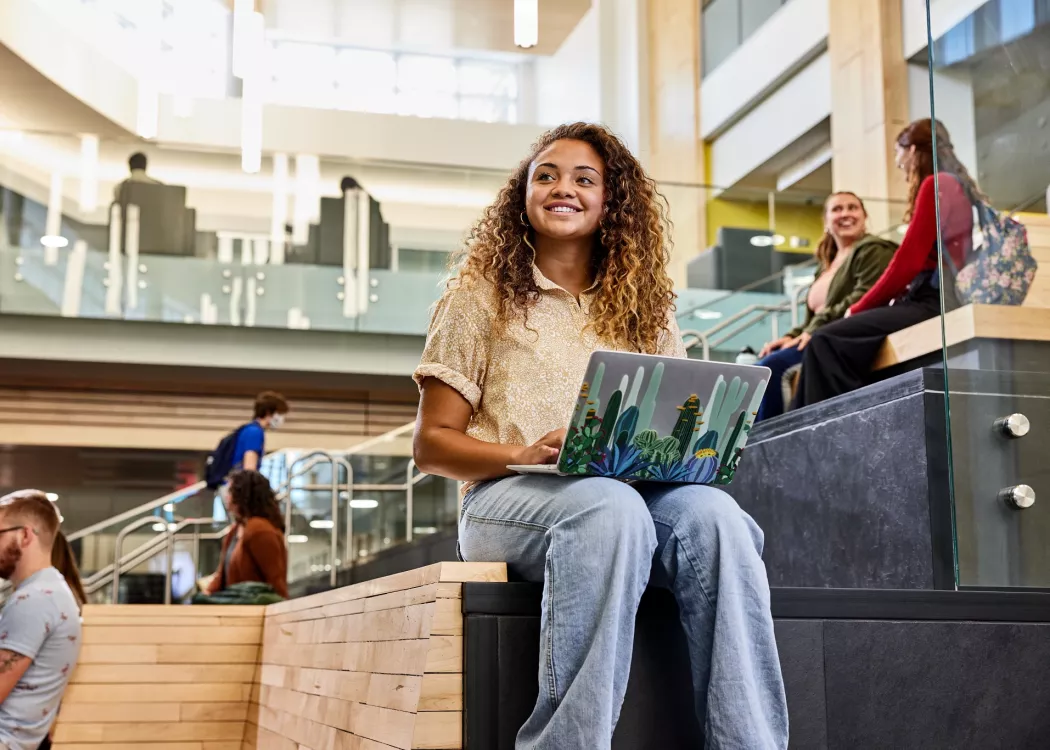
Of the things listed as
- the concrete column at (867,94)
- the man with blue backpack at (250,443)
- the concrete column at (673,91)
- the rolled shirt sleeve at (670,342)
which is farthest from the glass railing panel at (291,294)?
the rolled shirt sleeve at (670,342)

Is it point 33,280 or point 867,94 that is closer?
point 867,94

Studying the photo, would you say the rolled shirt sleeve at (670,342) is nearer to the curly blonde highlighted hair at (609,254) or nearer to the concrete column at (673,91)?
the curly blonde highlighted hair at (609,254)

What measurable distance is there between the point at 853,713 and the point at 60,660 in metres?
2.52

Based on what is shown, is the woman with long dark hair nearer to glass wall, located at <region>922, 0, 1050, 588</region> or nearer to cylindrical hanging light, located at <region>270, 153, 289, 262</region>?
glass wall, located at <region>922, 0, 1050, 588</region>

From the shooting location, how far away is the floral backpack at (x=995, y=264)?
2654 mm

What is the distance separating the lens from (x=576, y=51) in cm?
1598

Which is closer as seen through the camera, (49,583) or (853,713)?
(853,713)

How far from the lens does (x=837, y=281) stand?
4.75 metres

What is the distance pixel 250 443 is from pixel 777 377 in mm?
4070

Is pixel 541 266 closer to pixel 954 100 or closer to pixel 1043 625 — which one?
pixel 954 100

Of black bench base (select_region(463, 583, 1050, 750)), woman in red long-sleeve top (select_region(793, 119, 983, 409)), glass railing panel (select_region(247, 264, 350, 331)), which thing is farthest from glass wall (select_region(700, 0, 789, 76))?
black bench base (select_region(463, 583, 1050, 750))

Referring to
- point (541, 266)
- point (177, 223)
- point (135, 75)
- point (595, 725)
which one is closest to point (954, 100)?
point (541, 266)

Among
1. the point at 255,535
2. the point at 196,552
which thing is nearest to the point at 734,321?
the point at 255,535

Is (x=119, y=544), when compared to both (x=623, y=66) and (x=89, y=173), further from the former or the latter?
(x=623, y=66)
